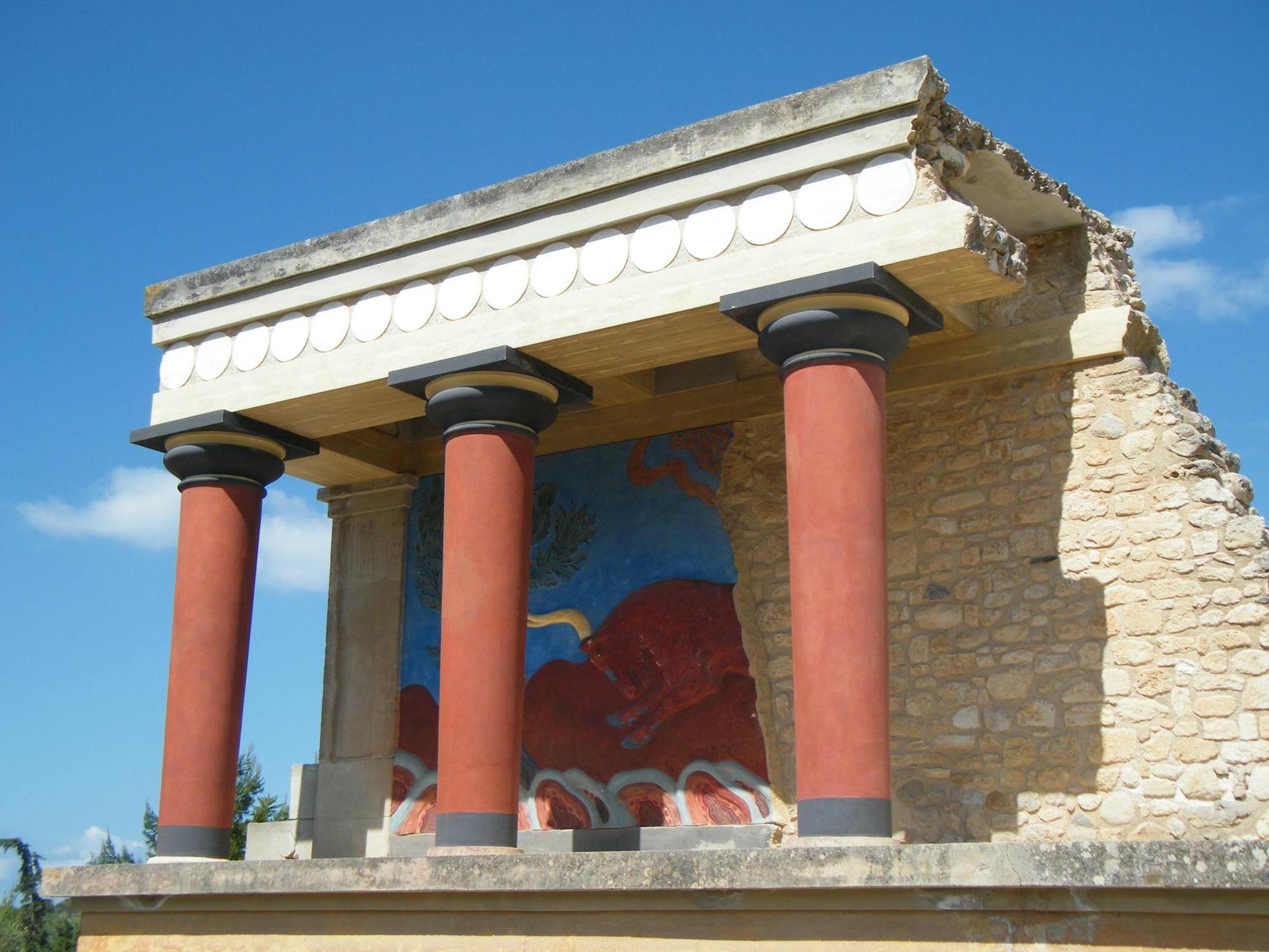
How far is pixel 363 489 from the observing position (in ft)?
39.1

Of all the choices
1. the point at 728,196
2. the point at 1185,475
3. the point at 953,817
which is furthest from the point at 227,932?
the point at 1185,475

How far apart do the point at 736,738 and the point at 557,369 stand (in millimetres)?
2664

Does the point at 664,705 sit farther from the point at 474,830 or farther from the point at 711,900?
the point at 711,900

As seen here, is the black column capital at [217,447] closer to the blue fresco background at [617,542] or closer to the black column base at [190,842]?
the blue fresco background at [617,542]

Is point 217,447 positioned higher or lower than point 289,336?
lower

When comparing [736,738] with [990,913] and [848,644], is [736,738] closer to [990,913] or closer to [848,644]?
[848,644]

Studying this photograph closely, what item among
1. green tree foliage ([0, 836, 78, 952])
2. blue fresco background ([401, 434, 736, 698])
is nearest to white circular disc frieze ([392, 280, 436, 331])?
blue fresco background ([401, 434, 736, 698])

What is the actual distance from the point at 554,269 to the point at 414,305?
109 cm

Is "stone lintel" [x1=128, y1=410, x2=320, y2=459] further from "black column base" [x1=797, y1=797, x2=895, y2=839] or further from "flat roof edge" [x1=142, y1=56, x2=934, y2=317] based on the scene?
"black column base" [x1=797, y1=797, x2=895, y2=839]

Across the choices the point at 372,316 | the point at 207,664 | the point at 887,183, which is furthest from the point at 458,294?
the point at 207,664

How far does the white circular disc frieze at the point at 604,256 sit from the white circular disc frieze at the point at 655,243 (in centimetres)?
8

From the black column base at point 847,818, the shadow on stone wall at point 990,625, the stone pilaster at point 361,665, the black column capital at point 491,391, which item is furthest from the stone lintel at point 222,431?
the black column base at point 847,818

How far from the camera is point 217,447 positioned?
10.2m

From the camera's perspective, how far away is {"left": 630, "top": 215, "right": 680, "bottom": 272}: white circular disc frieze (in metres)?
8.52
